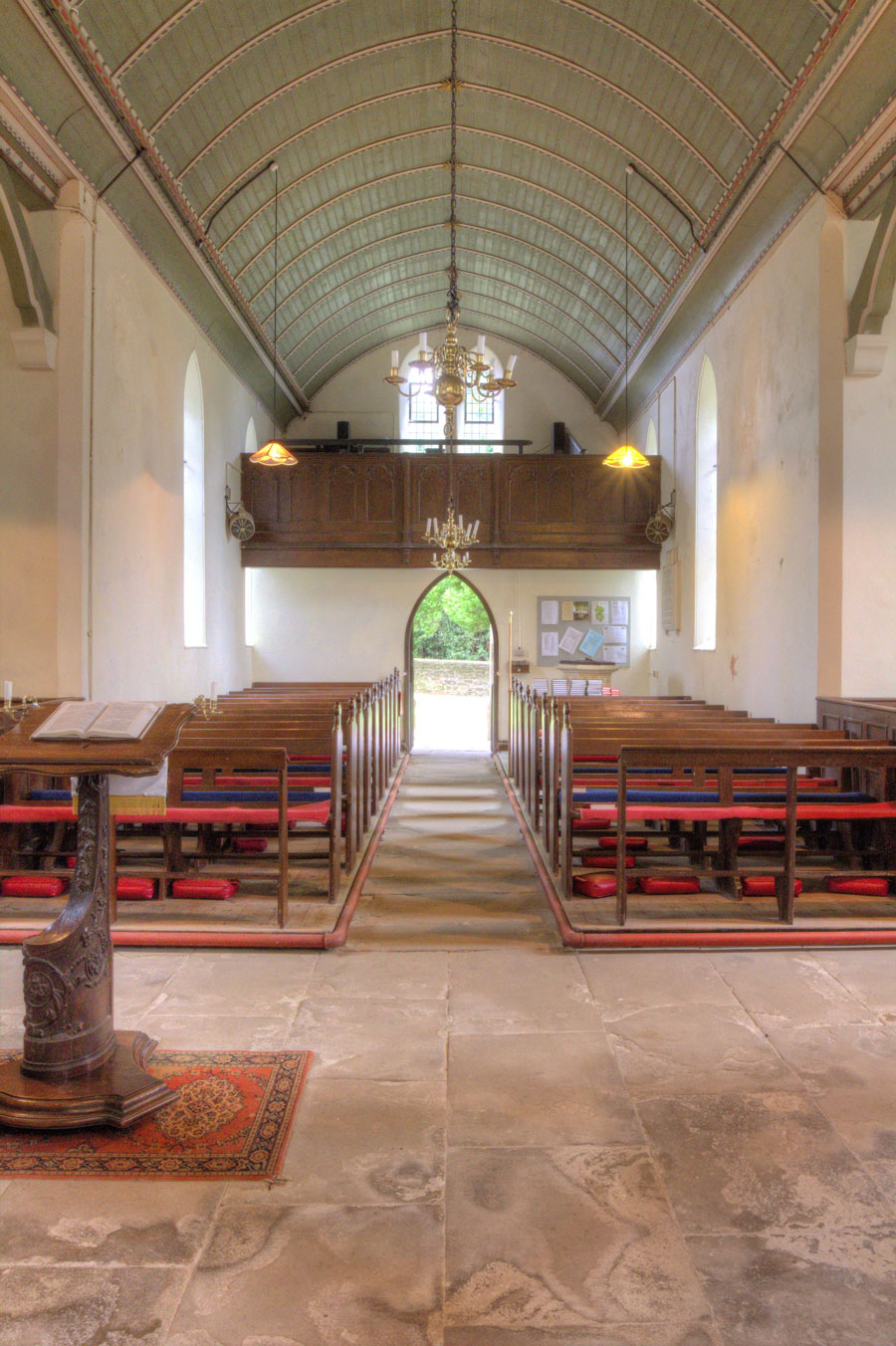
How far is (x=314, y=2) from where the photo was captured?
779 centimetres

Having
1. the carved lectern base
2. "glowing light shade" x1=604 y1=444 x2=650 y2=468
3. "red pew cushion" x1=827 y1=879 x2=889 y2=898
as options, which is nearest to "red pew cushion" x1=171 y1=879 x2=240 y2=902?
the carved lectern base

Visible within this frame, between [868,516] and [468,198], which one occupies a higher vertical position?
[468,198]

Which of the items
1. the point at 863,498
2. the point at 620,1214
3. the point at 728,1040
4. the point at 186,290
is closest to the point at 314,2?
the point at 186,290

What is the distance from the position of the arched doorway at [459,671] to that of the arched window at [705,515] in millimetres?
3771

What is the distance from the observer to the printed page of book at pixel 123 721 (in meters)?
3.28

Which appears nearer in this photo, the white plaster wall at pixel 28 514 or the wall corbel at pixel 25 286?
the wall corbel at pixel 25 286

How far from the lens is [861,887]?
5.88 metres

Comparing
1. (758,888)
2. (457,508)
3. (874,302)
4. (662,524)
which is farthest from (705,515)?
(758,888)

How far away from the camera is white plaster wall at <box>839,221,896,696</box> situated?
24.5ft

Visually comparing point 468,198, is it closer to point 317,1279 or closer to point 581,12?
point 581,12

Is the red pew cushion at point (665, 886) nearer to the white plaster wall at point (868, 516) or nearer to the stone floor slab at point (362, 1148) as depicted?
the white plaster wall at point (868, 516)

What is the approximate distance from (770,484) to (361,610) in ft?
24.5

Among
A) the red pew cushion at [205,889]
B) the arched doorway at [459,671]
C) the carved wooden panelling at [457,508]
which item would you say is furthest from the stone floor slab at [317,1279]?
the arched doorway at [459,671]

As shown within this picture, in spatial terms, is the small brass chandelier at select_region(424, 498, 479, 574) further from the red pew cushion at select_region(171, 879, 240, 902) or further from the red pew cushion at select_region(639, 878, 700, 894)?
the red pew cushion at select_region(171, 879, 240, 902)
